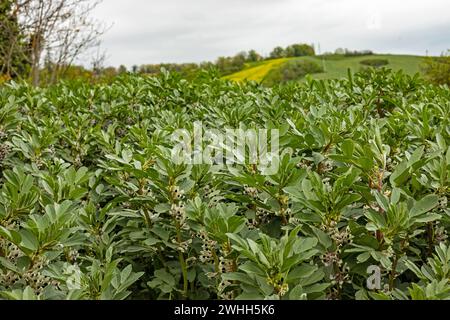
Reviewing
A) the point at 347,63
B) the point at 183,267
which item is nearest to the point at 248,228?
the point at 183,267

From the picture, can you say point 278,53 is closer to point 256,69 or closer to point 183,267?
point 256,69

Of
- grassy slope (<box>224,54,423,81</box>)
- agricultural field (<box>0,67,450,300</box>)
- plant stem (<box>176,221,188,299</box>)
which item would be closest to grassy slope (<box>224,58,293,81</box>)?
grassy slope (<box>224,54,423,81</box>)

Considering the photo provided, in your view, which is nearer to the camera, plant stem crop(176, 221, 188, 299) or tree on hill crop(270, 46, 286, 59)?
plant stem crop(176, 221, 188, 299)

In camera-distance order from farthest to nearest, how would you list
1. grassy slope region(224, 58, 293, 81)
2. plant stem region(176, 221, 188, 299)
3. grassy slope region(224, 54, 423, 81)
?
grassy slope region(224, 58, 293, 81) < grassy slope region(224, 54, 423, 81) < plant stem region(176, 221, 188, 299)

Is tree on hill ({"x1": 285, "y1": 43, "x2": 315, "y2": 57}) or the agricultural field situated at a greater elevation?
tree on hill ({"x1": 285, "y1": 43, "x2": 315, "y2": 57})

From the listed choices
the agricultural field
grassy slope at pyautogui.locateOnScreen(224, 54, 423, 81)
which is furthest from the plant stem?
grassy slope at pyautogui.locateOnScreen(224, 54, 423, 81)

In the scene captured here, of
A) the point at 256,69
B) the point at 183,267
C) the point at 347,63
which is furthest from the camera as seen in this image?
the point at 256,69

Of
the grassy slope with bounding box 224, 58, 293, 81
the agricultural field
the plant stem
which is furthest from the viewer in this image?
the grassy slope with bounding box 224, 58, 293, 81

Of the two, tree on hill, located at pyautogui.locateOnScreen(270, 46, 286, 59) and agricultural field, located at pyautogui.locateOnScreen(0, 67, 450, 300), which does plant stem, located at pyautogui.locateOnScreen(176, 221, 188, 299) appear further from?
tree on hill, located at pyautogui.locateOnScreen(270, 46, 286, 59)

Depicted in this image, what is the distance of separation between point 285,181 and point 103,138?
1.16 meters

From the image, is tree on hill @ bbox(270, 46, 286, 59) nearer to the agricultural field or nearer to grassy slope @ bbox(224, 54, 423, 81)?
grassy slope @ bbox(224, 54, 423, 81)

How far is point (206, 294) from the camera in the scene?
1692mm

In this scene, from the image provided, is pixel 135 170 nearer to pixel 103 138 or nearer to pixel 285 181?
pixel 285 181
